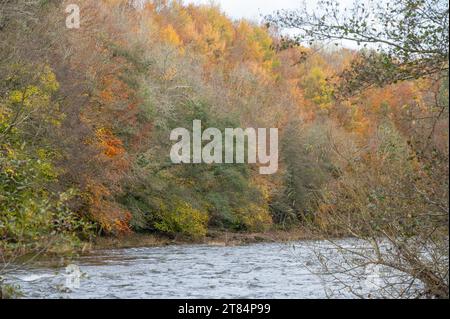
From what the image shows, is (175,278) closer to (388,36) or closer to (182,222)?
(388,36)

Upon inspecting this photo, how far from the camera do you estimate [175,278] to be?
2177cm

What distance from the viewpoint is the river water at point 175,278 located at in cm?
1764

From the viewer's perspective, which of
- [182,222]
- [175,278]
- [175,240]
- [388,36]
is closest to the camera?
[388,36]

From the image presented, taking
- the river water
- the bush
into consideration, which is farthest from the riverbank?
the river water

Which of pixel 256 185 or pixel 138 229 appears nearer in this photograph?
pixel 138 229

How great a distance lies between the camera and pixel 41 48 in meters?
31.4

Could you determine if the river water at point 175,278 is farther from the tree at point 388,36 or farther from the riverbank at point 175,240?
the riverbank at point 175,240

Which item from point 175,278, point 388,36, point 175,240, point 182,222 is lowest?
point 175,240

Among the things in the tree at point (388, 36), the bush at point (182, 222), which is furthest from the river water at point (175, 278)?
the bush at point (182, 222)

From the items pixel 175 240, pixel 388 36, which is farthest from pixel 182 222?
pixel 388 36

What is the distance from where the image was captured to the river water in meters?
17.6

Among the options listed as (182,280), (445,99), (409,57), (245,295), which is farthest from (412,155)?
(182,280)
